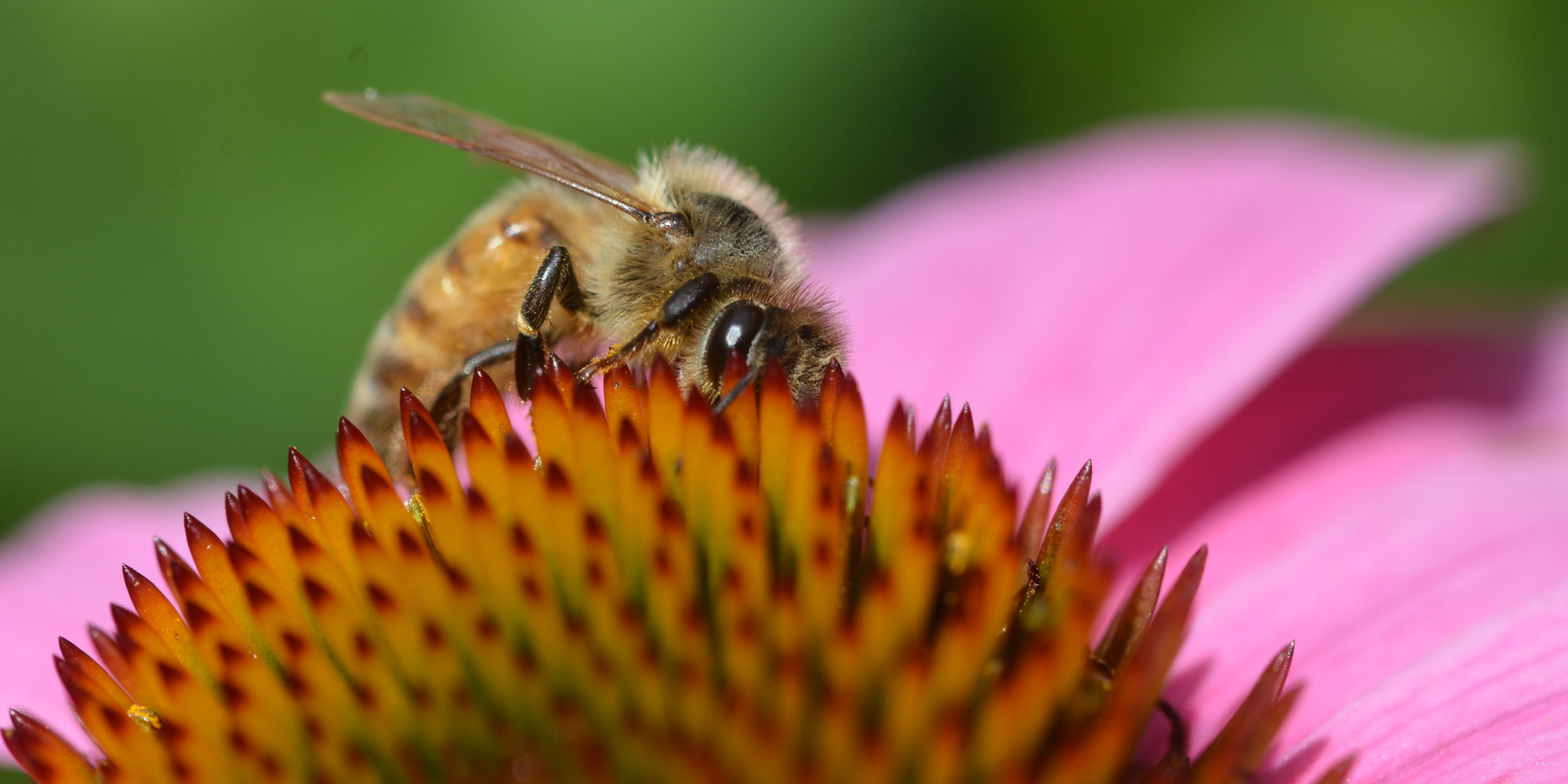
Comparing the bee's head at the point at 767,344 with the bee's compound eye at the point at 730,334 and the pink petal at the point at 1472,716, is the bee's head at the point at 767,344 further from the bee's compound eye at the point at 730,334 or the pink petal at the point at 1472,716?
the pink petal at the point at 1472,716

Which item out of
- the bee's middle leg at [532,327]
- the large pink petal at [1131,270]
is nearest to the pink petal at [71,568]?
the bee's middle leg at [532,327]

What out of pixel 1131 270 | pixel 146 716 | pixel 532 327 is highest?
pixel 1131 270

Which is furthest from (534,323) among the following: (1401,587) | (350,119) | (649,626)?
(350,119)

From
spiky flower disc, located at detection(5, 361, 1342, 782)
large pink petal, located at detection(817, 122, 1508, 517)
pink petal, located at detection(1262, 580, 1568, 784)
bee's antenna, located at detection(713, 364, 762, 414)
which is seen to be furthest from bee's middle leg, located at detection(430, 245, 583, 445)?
pink petal, located at detection(1262, 580, 1568, 784)

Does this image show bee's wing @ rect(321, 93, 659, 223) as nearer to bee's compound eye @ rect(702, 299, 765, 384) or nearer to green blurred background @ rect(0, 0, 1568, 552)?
bee's compound eye @ rect(702, 299, 765, 384)

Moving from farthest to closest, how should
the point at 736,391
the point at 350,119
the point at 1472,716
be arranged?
the point at 350,119 < the point at 736,391 < the point at 1472,716

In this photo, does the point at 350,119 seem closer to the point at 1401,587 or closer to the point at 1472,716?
the point at 1401,587

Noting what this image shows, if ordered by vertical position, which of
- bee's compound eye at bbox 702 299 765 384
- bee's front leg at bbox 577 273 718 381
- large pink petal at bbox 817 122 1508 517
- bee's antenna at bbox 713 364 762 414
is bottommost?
bee's antenna at bbox 713 364 762 414
